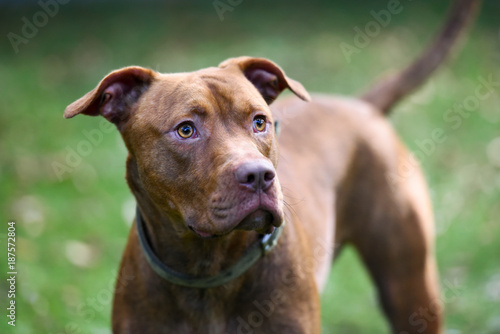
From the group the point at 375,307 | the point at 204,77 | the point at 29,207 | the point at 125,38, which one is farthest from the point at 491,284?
the point at 125,38

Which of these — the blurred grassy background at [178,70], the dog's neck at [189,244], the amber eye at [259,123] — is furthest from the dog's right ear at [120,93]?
the blurred grassy background at [178,70]

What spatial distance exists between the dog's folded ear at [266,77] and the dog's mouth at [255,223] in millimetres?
896

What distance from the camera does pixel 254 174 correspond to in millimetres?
2965

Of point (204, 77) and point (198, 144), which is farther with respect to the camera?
point (204, 77)

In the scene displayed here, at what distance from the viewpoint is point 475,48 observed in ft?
36.8

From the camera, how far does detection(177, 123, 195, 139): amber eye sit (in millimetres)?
3279

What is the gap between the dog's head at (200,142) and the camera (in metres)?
3.02

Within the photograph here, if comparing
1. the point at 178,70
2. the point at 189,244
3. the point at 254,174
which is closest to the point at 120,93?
the point at 189,244

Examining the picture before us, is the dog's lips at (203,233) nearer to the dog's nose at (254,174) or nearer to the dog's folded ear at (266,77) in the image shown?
the dog's nose at (254,174)

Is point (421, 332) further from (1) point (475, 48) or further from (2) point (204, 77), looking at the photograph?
(1) point (475, 48)

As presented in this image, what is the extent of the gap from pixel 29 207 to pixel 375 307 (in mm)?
3642

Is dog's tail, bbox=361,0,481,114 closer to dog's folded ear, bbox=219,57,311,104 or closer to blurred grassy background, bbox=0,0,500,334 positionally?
dog's folded ear, bbox=219,57,311,104

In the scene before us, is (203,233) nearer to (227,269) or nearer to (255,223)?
(255,223)

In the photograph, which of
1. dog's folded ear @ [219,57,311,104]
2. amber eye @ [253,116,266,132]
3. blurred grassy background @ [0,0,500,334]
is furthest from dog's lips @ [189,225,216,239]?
blurred grassy background @ [0,0,500,334]
